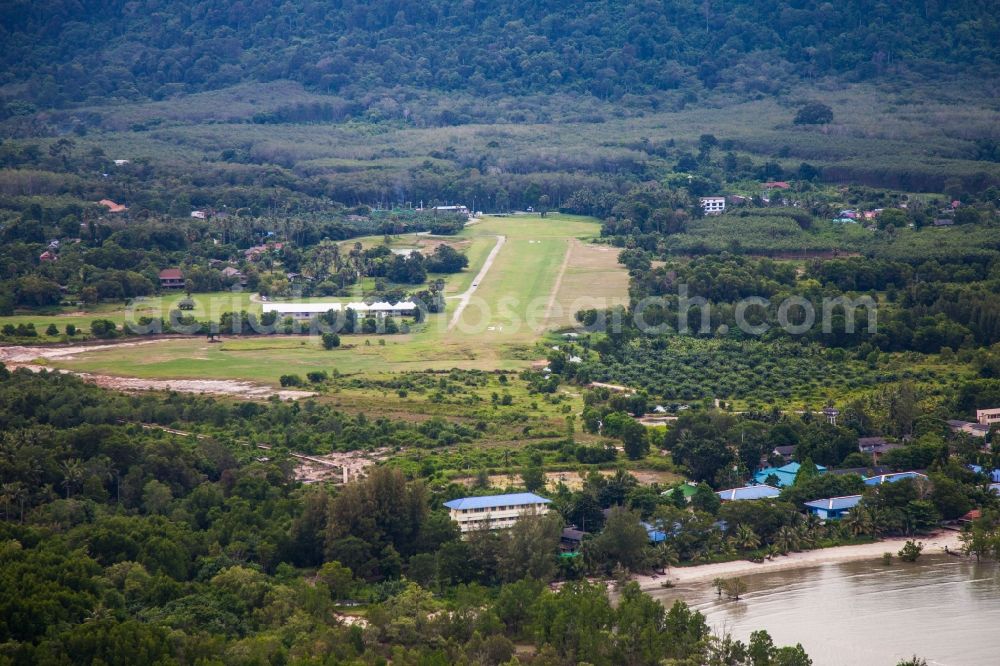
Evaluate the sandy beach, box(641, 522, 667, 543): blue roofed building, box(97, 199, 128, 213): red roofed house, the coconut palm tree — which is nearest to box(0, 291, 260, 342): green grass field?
box(97, 199, 128, 213): red roofed house

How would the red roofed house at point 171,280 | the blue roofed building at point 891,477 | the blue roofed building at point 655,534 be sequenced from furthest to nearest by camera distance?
1. the red roofed house at point 171,280
2. the blue roofed building at point 891,477
3. the blue roofed building at point 655,534

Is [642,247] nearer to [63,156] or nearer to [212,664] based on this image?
[63,156]

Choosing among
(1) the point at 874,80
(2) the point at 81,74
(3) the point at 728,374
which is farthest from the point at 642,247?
(2) the point at 81,74

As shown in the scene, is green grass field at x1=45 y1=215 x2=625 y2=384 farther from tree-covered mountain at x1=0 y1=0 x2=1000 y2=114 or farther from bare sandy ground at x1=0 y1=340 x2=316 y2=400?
tree-covered mountain at x1=0 y1=0 x2=1000 y2=114

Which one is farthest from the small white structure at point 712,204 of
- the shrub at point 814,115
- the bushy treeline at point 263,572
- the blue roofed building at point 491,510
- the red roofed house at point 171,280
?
the blue roofed building at point 491,510

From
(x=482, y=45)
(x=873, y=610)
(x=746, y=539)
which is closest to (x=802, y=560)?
(x=746, y=539)

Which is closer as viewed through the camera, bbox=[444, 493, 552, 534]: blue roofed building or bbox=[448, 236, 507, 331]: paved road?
bbox=[444, 493, 552, 534]: blue roofed building

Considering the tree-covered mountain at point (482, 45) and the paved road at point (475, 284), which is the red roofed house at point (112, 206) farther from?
the tree-covered mountain at point (482, 45)
